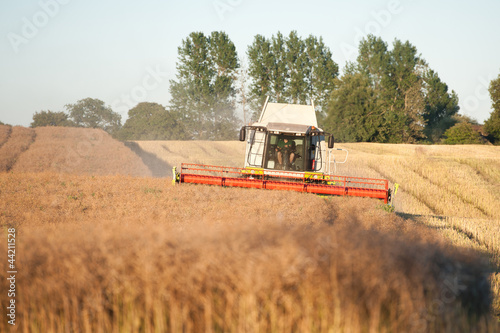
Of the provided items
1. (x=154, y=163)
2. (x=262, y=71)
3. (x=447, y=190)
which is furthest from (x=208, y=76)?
(x=447, y=190)

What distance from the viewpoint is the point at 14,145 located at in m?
21.3

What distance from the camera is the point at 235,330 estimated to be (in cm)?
323

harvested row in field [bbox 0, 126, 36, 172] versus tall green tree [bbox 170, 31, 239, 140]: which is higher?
tall green tree [bbox 170, 31, 239, 140]

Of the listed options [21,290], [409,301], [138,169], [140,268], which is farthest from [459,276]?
[138,169]

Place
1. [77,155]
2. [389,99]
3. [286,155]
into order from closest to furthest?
[286,155]
[77,155]
[389,99]

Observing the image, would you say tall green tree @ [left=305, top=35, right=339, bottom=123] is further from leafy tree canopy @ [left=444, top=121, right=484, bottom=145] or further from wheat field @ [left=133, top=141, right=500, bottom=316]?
wheat field @ [left=133, top=141, right=500, bottom=316]

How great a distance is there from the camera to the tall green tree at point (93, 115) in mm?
64219

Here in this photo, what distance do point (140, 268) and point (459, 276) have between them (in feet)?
11.9

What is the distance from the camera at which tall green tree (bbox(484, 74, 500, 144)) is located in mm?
51919

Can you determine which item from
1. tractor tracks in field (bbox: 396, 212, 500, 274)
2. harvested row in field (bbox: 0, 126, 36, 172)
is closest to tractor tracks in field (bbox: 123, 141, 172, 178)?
harvested row in field (bbox: 0, 126, 36, 172)

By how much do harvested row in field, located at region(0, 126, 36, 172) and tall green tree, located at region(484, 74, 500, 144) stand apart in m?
48.8

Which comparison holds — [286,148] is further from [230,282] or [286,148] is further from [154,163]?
[154,163]

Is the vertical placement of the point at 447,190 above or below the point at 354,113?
below

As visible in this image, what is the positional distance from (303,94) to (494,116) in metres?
23.0
